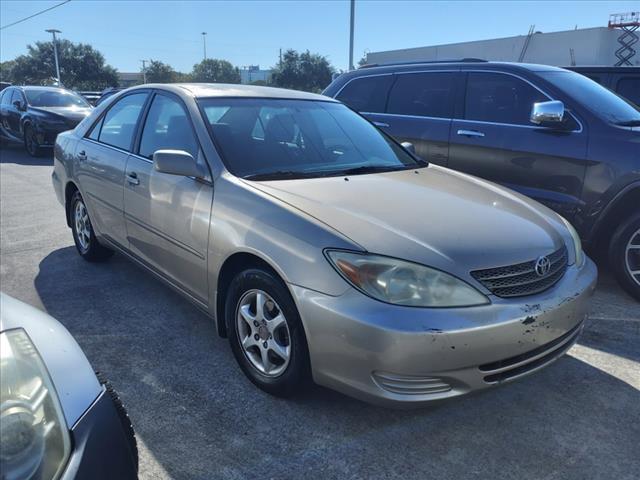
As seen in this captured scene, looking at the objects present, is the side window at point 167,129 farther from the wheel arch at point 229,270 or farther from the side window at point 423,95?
the side window at point 423,95

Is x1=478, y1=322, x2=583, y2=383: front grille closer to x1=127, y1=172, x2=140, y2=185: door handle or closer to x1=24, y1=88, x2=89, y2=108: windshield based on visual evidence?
x1=127, y1=172, x2=140, y2=185: door handle

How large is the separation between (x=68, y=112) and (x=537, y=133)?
11.0 m

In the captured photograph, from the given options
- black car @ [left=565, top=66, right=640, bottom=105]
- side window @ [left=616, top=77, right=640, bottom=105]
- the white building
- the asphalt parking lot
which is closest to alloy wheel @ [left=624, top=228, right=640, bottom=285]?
the asphalt parking lot

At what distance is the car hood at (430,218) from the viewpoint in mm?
2383

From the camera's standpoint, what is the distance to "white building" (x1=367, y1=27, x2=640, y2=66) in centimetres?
3103

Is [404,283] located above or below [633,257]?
above

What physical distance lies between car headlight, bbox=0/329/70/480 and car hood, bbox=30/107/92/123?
11.7 metres

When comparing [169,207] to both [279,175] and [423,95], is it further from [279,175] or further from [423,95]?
[423,95]

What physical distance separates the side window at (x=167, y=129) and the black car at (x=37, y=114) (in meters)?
9.26

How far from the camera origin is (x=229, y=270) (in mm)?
2908

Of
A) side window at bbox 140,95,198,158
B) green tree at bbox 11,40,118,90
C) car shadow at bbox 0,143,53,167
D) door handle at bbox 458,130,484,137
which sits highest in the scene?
green tree at bbox 11,40,118,90

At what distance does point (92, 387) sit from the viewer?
1.57m

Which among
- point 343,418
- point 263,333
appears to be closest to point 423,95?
point 263,333

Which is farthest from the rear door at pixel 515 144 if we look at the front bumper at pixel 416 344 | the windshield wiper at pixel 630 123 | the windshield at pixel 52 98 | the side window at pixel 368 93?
the windshield at pixel 52 98
